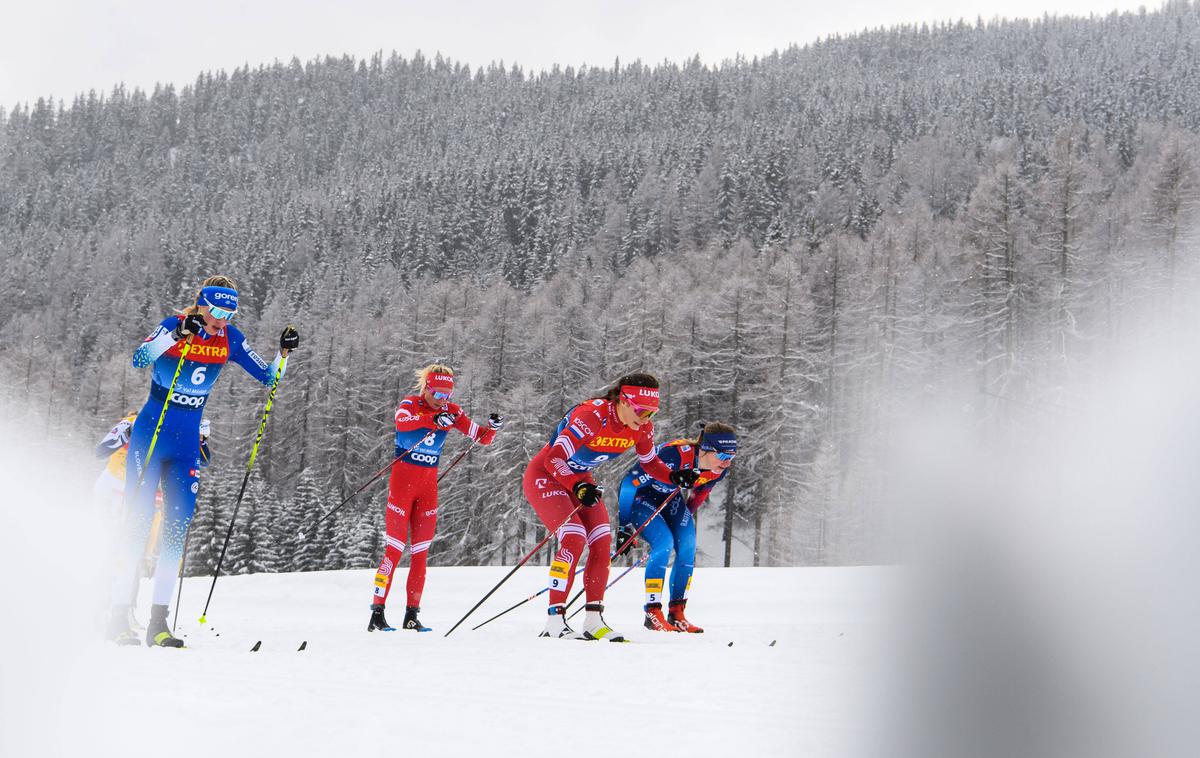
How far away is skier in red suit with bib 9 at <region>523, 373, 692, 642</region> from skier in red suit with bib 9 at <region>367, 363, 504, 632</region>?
1092mm

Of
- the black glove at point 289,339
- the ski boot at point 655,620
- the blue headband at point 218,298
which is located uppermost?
the blue headband at point 218,298

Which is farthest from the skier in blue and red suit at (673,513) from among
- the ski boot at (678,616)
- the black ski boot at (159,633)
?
the black ski boot at (159,633)

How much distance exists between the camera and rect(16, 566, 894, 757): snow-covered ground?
3229 mm

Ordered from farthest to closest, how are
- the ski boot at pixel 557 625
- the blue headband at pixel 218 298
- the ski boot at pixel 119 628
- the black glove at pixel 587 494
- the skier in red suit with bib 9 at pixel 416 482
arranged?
the skier in red suit with bib 9 at pixel 416 482 → the ski boot at pixel 557 625 → the black glove at pixel 587 494 → the blue headband at pixel 218 298 → the ski boot at pixel 119 628

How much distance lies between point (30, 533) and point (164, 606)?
2.42 metres

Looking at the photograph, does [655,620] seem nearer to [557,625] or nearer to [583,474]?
[557,625]

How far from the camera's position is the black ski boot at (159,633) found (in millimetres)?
6578

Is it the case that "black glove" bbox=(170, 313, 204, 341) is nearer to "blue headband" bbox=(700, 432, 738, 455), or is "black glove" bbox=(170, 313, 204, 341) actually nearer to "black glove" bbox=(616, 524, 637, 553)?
"black glove" bbox=(616, 524, 637, 553)

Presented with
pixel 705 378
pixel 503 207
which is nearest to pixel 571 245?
pixel 503 207

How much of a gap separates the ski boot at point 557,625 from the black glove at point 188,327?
3.46m

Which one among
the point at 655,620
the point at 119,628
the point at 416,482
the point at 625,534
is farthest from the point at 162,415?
the point at 655,620

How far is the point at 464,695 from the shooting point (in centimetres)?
454

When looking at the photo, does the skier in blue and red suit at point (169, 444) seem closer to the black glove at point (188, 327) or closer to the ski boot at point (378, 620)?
the black glove at point (188, 327)

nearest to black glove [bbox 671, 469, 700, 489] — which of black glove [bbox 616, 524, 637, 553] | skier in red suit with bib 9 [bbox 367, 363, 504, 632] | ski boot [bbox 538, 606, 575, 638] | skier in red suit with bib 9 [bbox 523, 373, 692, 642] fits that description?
skier in red suit with bib 9 [bbox 523, 373, 692, 642]
